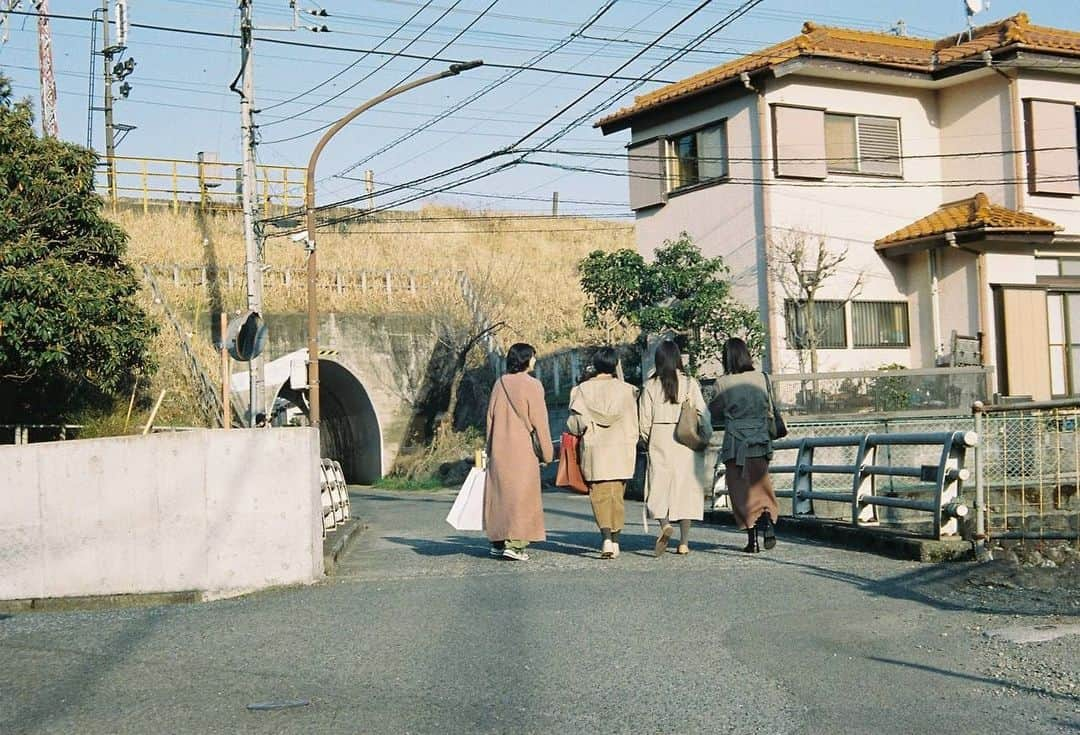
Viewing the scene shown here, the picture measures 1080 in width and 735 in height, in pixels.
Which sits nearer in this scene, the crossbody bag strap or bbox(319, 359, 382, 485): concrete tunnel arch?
the crossbody bag strap

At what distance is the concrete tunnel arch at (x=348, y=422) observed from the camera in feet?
101

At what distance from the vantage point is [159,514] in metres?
8.86

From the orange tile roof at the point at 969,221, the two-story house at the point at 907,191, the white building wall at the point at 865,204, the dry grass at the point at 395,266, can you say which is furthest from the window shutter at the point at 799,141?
the dry grass at the point at 395,266

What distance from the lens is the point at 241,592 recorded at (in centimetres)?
884

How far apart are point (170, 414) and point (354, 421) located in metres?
7.98

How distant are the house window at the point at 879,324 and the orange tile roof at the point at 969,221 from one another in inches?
46.8

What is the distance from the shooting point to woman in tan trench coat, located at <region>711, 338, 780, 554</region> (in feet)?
33.8

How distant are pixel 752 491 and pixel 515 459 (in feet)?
6.58

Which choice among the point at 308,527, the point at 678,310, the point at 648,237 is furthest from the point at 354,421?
the point at 308,527

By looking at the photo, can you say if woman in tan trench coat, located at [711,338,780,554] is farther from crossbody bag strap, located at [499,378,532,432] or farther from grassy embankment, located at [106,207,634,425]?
grassy embankment, located at [106,207,634,425]

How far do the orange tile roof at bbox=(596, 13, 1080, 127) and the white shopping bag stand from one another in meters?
13.5

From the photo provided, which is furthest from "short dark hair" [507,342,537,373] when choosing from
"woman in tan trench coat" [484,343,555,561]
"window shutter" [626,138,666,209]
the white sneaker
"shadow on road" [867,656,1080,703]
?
"window shutter" [626,138,666,209]

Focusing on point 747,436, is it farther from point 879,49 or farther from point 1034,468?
point 879,49

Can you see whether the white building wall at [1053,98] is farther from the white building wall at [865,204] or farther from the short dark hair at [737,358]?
the short dark hair at [737,358]
